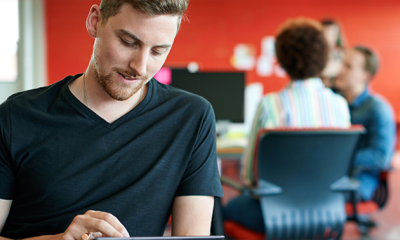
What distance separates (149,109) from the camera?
1.13 m

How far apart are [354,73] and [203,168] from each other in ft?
7.25

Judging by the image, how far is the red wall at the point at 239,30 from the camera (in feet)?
18.0

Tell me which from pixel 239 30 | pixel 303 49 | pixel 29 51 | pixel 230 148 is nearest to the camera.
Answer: pixel 303 49

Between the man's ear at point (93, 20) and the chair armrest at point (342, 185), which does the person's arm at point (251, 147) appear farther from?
the man's ear at point (93, 20)

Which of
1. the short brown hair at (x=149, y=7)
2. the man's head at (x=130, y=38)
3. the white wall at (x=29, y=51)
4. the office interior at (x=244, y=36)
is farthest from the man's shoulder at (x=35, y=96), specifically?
the office interior at (x=244, y=36)

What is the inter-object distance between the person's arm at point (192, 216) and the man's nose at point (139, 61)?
1.22 feet

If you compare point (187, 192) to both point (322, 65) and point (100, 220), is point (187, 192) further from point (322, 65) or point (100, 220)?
point (322, 65)

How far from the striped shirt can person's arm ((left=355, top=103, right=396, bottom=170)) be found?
1.34 feet

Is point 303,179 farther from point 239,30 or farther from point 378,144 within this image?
point 239,30

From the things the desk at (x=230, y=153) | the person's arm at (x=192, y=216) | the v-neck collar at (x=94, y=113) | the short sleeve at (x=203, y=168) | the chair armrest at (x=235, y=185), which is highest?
the v-neck collar at (x=94, y=113)

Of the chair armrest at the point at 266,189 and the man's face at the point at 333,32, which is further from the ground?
the man's face at the point at 333,32

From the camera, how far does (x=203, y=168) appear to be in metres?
1.10

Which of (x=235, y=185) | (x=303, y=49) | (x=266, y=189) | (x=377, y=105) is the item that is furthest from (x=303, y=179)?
(x=377, y=105)

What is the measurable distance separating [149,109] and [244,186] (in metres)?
0.82
